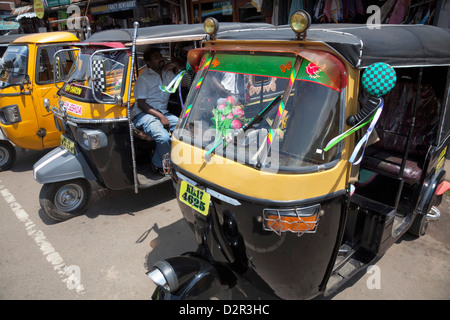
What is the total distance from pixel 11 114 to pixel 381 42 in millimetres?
5636

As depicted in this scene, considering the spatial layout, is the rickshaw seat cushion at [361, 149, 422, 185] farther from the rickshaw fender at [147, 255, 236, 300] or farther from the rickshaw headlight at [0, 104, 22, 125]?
the rickshaw headlight at [0, 104, 22, 125]

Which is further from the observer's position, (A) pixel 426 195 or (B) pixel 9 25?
(B) pixel 9 25

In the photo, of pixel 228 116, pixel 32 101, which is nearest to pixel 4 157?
pixel 32 101

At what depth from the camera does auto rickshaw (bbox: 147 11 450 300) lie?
6.59 ft

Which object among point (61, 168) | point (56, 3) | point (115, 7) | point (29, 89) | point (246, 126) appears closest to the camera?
point (246, 126)

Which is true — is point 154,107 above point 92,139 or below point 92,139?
above

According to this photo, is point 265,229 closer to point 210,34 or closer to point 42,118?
point 210,34

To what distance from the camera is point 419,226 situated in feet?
11.5

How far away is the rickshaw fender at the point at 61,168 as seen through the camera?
3891 mm

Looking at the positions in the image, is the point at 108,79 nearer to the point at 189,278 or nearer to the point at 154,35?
the point at 154,35

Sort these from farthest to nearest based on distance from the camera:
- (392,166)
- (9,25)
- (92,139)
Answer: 1. (9,25)
2. (92,139)
3. (392,166)

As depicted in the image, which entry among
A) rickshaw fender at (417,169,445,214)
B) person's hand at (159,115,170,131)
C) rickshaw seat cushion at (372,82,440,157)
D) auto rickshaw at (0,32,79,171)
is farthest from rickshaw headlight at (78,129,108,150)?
rickshaw fender at (417,169,445,214)
